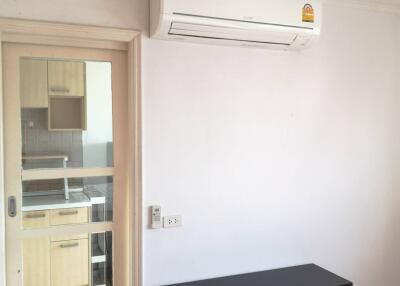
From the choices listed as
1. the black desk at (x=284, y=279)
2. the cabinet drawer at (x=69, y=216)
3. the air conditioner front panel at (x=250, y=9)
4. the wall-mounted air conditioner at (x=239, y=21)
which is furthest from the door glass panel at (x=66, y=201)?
the air conditioner front panel at (x=250, y=9)

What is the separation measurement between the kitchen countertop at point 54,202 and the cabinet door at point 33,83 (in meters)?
0.55

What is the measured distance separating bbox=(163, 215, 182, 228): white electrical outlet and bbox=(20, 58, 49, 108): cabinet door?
1021 mm

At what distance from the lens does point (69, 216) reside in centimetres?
233

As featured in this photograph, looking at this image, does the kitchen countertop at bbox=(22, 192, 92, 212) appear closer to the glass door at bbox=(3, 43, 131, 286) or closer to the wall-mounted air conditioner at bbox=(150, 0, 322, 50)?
the glass door at bbox=(3, 43, 131, 286)

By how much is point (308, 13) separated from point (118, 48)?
1.21 m

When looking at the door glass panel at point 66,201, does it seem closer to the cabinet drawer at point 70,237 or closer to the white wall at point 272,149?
the cabinet drawer at point 70,237

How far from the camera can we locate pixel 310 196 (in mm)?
2820

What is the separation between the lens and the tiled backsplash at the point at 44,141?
223cm

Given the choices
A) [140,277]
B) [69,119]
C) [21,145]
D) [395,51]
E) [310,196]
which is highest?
[395,51]

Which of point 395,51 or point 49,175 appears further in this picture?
point 395,51

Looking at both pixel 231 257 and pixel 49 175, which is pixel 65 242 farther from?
pixel 231 257

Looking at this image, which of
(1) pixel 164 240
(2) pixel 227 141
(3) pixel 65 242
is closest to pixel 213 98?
(2) pixel 227 141

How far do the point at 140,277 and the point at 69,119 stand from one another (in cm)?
107

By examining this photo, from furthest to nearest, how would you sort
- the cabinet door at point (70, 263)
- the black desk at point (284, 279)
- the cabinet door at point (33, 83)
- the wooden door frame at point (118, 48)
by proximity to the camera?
the black desk at point (284, 279), the cabinet door at point (70, 263), the cabinet door at point (33, 83), the wooden door frame at point (118, 48)
